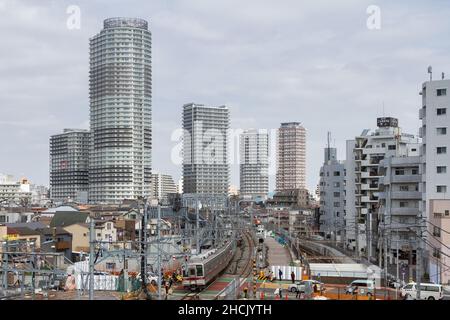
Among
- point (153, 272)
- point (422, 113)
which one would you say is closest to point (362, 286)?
point (153, 272)

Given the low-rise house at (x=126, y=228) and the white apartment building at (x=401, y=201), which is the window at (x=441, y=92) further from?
the low-rise house at (x=126, y=228)

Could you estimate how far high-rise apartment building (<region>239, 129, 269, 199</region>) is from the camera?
31461 mm

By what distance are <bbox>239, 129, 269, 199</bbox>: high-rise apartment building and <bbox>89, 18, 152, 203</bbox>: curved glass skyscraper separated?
35.4 ft

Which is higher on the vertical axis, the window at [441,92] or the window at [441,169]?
the window at [441,92]

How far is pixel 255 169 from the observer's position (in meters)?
35.1

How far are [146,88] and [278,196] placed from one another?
118 feet

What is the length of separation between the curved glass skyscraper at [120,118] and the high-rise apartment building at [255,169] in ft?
35.4

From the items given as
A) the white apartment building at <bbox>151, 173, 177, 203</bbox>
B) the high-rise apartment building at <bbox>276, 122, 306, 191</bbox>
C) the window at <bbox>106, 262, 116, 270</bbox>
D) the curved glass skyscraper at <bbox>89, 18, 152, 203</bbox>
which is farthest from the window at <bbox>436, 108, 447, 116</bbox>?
the high-rise apartment building at <bbox>276, 122, 306, 191</bbox>

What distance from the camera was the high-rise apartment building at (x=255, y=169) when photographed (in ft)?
103

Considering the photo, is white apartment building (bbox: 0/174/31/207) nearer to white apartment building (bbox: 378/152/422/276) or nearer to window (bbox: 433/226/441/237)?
white apartment building (bbox: 378/152/422/276)

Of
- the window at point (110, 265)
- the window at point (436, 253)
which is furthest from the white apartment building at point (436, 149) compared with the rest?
the window at point (110, 265)

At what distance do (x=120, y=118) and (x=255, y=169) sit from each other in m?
22.4

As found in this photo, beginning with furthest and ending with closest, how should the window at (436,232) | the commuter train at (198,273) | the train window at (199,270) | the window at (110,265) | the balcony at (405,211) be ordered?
Answer: the balcony at (405,211)
the window at (110,265)
the window at (436,232)
the train window at (199,270)
the commuter train at (198,273)
